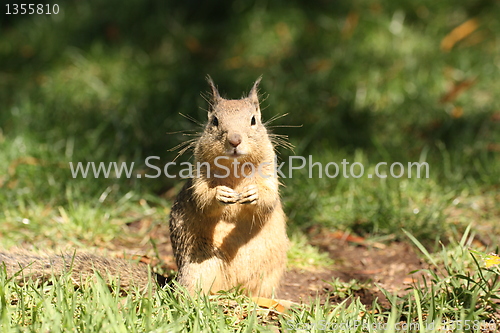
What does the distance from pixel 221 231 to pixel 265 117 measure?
8.04 ft

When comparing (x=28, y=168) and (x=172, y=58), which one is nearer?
(x=28, y=168)

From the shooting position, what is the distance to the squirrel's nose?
2898 millimetres

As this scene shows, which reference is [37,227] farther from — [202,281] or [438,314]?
[438,314]

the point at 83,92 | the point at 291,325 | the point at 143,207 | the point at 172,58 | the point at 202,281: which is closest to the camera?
the point at 291,325

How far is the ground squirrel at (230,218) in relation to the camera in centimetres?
307

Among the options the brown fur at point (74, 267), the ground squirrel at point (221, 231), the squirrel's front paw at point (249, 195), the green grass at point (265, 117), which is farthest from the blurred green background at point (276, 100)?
the squirrel's front paw at point (249, 195)

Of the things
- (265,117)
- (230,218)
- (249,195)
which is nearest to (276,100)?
(265,117)

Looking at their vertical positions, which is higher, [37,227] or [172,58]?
[172,58]

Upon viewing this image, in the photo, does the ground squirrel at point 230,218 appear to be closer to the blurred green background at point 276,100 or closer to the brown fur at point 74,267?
the brown fur at point 74,267

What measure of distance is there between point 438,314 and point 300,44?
4519 mm

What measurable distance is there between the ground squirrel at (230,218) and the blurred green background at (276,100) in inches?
41.5

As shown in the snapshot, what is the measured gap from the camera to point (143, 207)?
14.9ft

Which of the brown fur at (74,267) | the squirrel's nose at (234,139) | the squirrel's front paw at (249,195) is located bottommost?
the brown fur at (74,267)

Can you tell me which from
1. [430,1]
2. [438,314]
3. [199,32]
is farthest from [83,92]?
[438,314]
